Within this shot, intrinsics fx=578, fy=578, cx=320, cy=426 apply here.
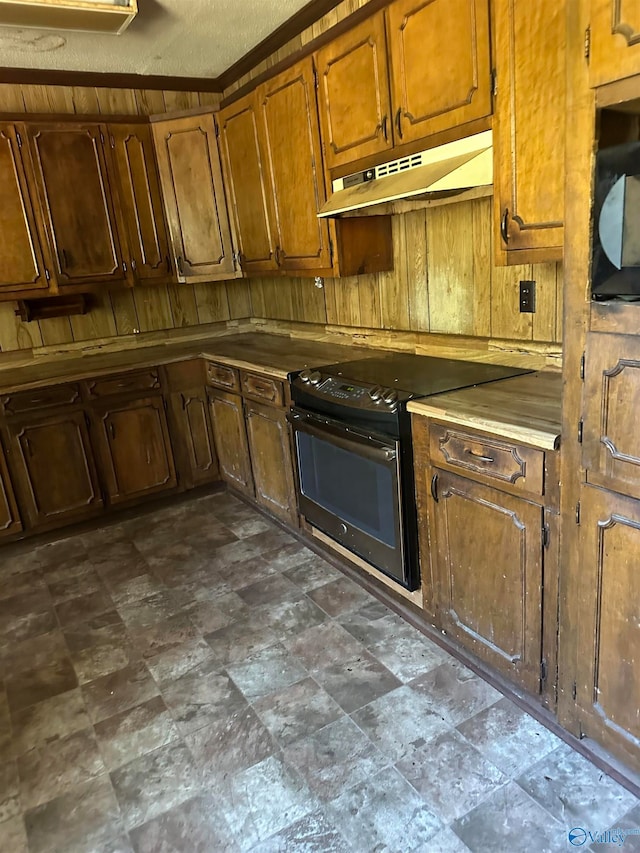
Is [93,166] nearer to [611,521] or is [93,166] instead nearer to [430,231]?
[430,231]

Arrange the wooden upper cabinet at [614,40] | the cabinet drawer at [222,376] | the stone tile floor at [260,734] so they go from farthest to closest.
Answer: the cabinet drawer at [222,376] → the stone tile floor at [260,734] → the wooden upper cabinet at [614,40]

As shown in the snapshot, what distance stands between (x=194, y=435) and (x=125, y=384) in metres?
0.55

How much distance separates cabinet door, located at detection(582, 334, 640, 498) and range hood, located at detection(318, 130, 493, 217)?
2.63 feet

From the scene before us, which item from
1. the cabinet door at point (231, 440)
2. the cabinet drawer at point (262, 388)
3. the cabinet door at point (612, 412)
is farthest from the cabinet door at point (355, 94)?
the cabinet door at point (231, 440)

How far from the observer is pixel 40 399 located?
314 centimetres

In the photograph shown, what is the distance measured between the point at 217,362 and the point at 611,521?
2.53 m

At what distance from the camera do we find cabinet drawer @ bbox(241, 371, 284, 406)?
9.48 feet

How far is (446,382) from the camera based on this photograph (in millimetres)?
2162

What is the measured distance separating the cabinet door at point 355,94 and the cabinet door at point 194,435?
169 cm

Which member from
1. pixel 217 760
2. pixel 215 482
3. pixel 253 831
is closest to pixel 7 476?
pixel 215 482

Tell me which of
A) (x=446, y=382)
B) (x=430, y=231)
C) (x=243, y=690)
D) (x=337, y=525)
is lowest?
(x=243, y=690)

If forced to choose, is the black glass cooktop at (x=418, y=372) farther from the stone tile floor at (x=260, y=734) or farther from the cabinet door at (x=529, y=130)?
the stone tile floor at (x=260, y=734)

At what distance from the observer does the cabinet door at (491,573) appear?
66.0 inches

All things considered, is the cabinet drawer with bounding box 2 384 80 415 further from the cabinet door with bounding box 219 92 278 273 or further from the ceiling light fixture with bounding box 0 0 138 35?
the ceiling light fixture with bounding box 0 0 138 35
